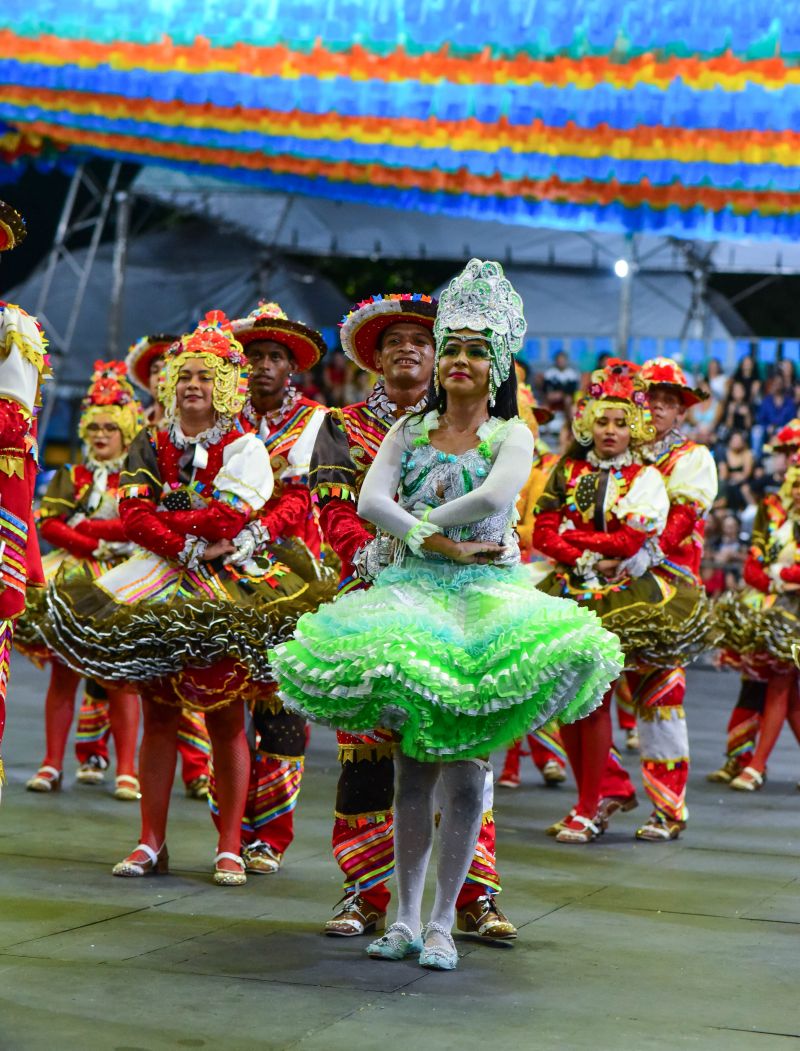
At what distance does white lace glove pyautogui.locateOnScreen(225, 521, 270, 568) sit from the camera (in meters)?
5.59

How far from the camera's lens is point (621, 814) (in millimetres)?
7453

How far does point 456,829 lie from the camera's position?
14.4 ft

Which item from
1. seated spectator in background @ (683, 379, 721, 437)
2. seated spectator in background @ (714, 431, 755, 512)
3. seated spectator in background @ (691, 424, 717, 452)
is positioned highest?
seated spectator in background @ (683, 379, 721, 437)

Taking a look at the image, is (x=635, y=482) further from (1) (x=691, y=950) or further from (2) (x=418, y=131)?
(2) (x=418, y=131)

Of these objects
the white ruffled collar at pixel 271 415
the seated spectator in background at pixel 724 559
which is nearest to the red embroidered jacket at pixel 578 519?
the white ruffled collar at pixel 271 415

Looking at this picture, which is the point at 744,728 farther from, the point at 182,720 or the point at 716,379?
the point at 716,379

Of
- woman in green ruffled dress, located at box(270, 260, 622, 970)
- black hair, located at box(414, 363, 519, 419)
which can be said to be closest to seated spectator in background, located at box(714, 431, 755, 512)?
black hair, located at box(414, 363, 519, 419)

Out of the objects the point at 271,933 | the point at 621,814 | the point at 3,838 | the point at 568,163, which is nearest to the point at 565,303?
the point at 568,163

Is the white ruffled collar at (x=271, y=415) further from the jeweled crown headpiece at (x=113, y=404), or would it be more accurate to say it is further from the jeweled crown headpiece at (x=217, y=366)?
the jeweled crown headpiece at (x=113, y=404)

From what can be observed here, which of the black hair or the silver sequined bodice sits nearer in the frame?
the silver sequined bodice

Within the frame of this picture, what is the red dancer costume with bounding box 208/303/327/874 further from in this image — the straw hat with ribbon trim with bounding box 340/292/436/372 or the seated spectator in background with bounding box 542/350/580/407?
the seated spectator in background with bounding box 542/350/580/407

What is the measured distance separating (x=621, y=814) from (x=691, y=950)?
274cm

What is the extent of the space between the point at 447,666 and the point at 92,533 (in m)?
3.57

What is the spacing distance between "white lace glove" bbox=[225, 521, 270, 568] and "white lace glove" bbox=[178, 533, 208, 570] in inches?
4.9
